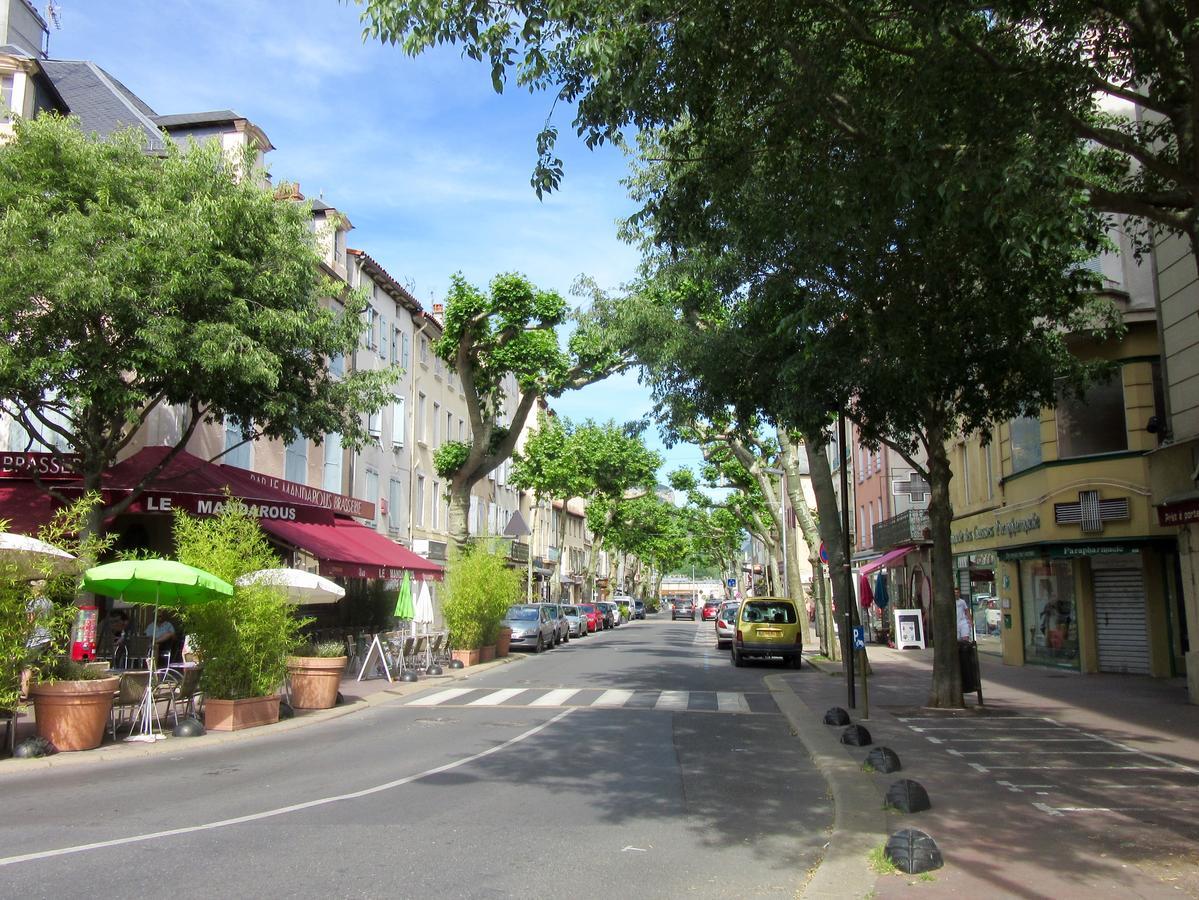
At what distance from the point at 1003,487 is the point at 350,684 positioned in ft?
51.5

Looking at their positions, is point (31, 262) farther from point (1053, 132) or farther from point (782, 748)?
point (1053, 132)

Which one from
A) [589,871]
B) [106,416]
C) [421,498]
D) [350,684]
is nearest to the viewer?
[589,871]

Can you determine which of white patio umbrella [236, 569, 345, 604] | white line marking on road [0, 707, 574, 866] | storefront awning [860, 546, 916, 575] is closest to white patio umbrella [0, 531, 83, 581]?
white patio umbrella [236, 569, 345, 604]

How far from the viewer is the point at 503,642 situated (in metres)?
28.9

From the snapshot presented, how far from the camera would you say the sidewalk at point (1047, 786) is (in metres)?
6.19

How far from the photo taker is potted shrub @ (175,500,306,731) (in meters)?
13.6

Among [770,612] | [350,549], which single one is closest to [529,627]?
[770,612]

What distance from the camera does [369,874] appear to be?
630 cm

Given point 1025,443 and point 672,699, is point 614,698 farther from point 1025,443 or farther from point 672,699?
point 1025,443

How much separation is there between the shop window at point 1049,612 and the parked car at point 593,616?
27159 millimetres

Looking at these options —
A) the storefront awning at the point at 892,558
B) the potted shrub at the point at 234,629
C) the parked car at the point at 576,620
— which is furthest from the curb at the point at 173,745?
the parked car at the point at 576,620

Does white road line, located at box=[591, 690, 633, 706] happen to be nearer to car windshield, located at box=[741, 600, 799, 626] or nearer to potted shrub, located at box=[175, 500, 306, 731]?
potted shrub, located at box=[175, 500, 306, 731]

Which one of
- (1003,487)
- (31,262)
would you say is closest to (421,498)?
(1003,487)

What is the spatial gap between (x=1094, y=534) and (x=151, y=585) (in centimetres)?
1722
